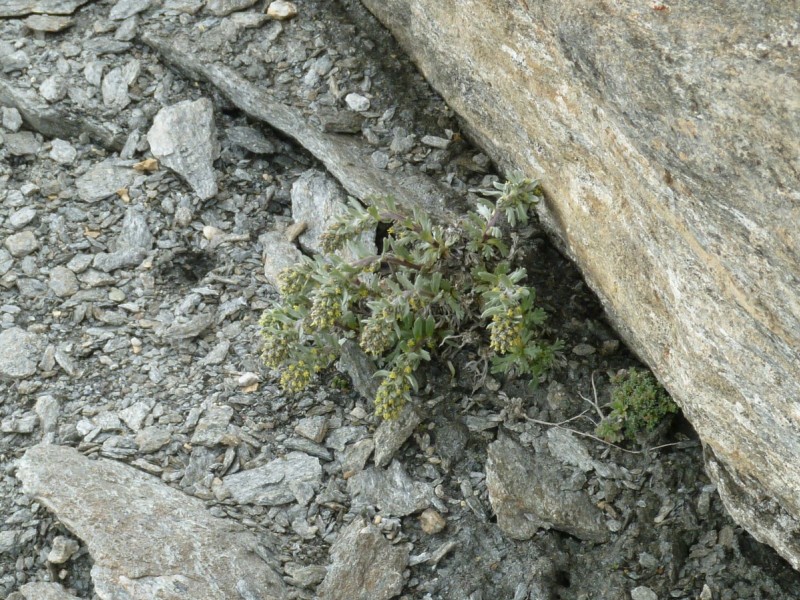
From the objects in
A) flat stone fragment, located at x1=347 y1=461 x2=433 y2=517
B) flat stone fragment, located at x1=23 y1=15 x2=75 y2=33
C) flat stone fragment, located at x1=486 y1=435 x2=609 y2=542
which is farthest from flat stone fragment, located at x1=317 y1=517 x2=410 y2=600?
flat stone fragment, located at x1=23 y1=15 x2=75 y2=33

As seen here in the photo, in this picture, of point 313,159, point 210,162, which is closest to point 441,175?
point 313,159

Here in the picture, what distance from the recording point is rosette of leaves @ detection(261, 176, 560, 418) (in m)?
4.89

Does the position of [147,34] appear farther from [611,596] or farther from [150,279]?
[611,596]

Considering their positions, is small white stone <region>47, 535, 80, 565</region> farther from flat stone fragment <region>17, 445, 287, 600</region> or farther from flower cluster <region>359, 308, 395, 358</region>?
flower cluster <region>359, 308, 395, 358</region>

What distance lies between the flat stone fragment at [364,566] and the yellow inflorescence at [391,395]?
571 millimetres

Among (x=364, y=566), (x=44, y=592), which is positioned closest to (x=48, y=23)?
(x=44, y=592)

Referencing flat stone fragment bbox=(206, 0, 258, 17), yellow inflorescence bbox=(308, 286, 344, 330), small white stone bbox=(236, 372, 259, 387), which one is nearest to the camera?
yellow inflorescence bbox=(308, 286, 344, 330)

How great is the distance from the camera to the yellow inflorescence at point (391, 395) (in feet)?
15.9

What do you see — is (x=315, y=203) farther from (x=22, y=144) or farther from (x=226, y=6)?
(x=22, y=144)

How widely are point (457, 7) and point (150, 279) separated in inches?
101

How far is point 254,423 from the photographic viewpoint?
5.25 m

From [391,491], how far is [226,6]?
155 inches

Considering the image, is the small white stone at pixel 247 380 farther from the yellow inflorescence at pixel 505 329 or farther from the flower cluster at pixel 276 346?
the yellow inflorescence at pixel 505 329

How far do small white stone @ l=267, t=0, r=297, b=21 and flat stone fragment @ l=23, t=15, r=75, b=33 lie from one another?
61.6 inches
